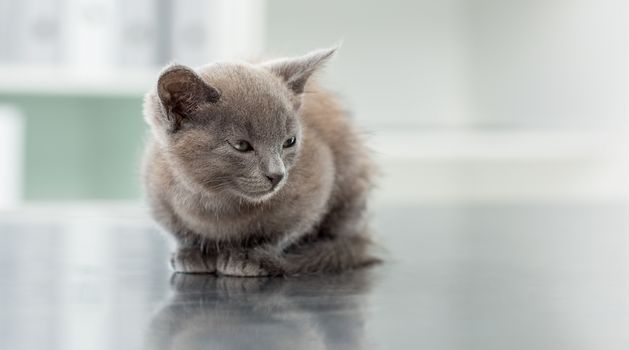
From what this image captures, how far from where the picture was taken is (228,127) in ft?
4.21

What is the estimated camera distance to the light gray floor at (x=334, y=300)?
35.8 inches

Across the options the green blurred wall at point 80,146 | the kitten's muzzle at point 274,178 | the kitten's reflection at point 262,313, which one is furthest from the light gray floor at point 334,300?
the green blurred wall at point 80,146

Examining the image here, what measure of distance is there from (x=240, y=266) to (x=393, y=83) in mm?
3231

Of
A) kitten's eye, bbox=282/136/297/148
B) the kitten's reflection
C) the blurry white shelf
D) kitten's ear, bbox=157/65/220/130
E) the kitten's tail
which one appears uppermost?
kitten's ear, bbox=157/65/220/130

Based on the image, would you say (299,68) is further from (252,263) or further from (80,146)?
(80,146)

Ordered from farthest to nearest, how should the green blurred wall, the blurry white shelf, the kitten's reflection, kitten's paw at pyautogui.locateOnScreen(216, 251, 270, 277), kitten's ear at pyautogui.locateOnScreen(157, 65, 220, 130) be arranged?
the green blurred wall, the blurry white shelf, kitten's paw at pyautogui.locateOnScreen(216, 251, 270, 277), kitten's ear at pyautogui.locateOnScreen(157, 65, 220, 130), the kitten's reflection

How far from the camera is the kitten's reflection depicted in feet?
2.92

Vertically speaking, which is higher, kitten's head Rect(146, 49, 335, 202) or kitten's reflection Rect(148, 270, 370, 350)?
kitten's head Rect(146, 49, 335, 202)

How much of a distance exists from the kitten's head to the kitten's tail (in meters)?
0.17

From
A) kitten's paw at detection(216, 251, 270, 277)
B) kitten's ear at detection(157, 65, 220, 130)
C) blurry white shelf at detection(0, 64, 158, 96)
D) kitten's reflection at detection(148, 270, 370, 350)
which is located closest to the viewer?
kitten's reflection at detection(148, 270, 370, 350)

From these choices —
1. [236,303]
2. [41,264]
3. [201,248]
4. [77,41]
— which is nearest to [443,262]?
[201,248]

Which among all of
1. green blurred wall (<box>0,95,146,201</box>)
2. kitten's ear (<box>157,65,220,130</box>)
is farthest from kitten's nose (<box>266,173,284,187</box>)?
green blurred wall (<box>0,95,146,201</box>)

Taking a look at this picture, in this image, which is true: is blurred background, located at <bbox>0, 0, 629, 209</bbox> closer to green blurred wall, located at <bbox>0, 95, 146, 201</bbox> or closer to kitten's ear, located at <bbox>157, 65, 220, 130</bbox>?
green blurred wall, located at <bbox>0, 95, 146, 201</bbox>

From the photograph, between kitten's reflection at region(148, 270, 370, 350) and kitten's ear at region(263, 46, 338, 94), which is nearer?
kitten's reflection at region(148, 270, 370, 350)
